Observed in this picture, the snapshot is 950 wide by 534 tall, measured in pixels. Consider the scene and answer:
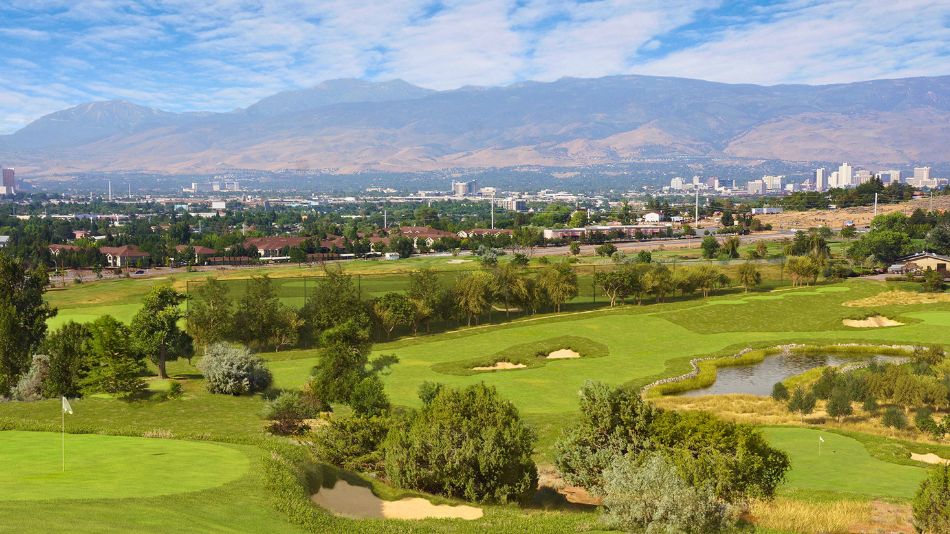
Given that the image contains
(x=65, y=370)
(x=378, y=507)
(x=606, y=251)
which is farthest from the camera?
(x=606, y=251)

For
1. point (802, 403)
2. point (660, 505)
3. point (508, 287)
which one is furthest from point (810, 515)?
point (508, 287)

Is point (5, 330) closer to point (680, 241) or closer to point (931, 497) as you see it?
point (931, 497)

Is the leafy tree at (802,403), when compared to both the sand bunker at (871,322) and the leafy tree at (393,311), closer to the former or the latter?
the leafy tree at (393,311)

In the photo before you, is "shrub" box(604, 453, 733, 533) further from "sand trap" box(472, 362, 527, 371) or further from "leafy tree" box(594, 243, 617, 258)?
"leafy tree" box(594, 243, 617, 258)

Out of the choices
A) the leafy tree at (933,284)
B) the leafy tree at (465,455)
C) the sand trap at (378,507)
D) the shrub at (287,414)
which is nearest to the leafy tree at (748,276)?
the leafy tree at (933,284)

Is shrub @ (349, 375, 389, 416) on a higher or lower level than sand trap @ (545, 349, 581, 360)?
higher

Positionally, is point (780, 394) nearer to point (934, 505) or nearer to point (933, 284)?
point (934, 505)

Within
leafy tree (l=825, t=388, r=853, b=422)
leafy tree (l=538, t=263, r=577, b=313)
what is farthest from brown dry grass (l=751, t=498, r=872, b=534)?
leafy tree (l=538, t=263, r=577, b=313)
